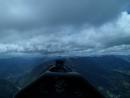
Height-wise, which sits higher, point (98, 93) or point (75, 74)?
point (75, 74)

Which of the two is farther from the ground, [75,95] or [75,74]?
[75,74]

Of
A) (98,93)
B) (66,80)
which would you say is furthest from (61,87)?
(98,93)

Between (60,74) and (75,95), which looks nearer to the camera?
(60,74)

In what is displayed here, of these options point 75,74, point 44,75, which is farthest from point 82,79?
point 44,75

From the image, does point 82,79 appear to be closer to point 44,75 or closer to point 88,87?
point 88,87

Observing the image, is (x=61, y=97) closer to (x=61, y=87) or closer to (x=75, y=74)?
(x=61, y=87)

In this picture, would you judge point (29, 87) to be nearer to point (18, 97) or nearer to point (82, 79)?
point (18, 97)

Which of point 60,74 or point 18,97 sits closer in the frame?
point 60,74

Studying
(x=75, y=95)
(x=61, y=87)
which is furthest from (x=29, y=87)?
(x=75, y=95)
